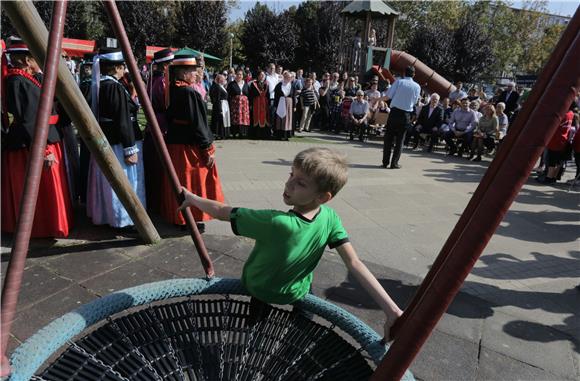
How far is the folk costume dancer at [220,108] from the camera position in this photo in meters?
10.8

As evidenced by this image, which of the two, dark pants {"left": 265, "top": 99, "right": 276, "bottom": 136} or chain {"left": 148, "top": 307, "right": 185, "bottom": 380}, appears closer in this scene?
chain {"left": 148, "top": 307, "right": 185, "bottom": 380}

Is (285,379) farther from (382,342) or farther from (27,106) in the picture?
(27,106)

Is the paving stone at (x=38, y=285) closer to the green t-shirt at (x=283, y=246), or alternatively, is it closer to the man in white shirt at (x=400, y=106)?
the green t-shirt at (x=283, y=246)

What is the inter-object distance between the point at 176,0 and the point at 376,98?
25532mm

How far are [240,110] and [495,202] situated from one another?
10.8m

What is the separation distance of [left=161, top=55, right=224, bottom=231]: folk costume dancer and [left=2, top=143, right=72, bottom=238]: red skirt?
1.01 metres

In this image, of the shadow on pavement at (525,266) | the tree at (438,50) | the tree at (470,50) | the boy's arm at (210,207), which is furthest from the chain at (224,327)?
the tree at (470,50)

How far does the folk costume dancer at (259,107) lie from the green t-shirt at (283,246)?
9985 mm

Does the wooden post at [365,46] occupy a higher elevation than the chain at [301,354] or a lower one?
higher

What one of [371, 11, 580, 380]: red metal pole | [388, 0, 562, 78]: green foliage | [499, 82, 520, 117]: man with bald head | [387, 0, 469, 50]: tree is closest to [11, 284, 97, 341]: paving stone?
[371, 11, 580, 380]: red metal pole

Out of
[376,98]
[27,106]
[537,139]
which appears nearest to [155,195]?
[27,106]

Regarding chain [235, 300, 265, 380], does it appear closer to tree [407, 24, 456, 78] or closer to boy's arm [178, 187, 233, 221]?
boy's arm [178, 187, 233, 221]

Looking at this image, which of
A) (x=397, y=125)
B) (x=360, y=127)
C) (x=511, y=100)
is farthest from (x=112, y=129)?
(x=511, y=100)

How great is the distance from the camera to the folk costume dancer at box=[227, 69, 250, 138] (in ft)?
36.8
